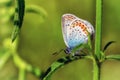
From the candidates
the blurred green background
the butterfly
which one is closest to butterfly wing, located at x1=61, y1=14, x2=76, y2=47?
the butterfly

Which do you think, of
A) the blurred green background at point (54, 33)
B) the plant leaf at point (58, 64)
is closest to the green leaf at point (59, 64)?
the plant leaf at point (58, 64)

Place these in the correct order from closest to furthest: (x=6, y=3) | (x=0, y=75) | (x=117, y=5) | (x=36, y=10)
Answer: (x=36, y=10), (x=6, y=3), (x=0, y=75), (x=117, y=5)

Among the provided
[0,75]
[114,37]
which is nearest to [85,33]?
[0,75]

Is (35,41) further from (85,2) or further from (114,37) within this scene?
(114,37)

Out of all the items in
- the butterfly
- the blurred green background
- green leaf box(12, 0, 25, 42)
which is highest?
green leaf box(12, 0, 25, 42)

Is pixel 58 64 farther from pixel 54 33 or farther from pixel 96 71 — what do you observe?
pixel 54 33

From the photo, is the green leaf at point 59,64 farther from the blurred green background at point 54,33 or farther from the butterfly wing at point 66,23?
the blurred green background at point 54,33

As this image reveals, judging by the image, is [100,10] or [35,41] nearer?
[100,10]

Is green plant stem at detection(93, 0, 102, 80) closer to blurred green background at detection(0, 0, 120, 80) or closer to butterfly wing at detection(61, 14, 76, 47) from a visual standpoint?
butterfly wing at detection(61, 14, 76, 47)

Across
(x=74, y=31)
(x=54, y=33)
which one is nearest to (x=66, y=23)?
(x=74, y=31)
